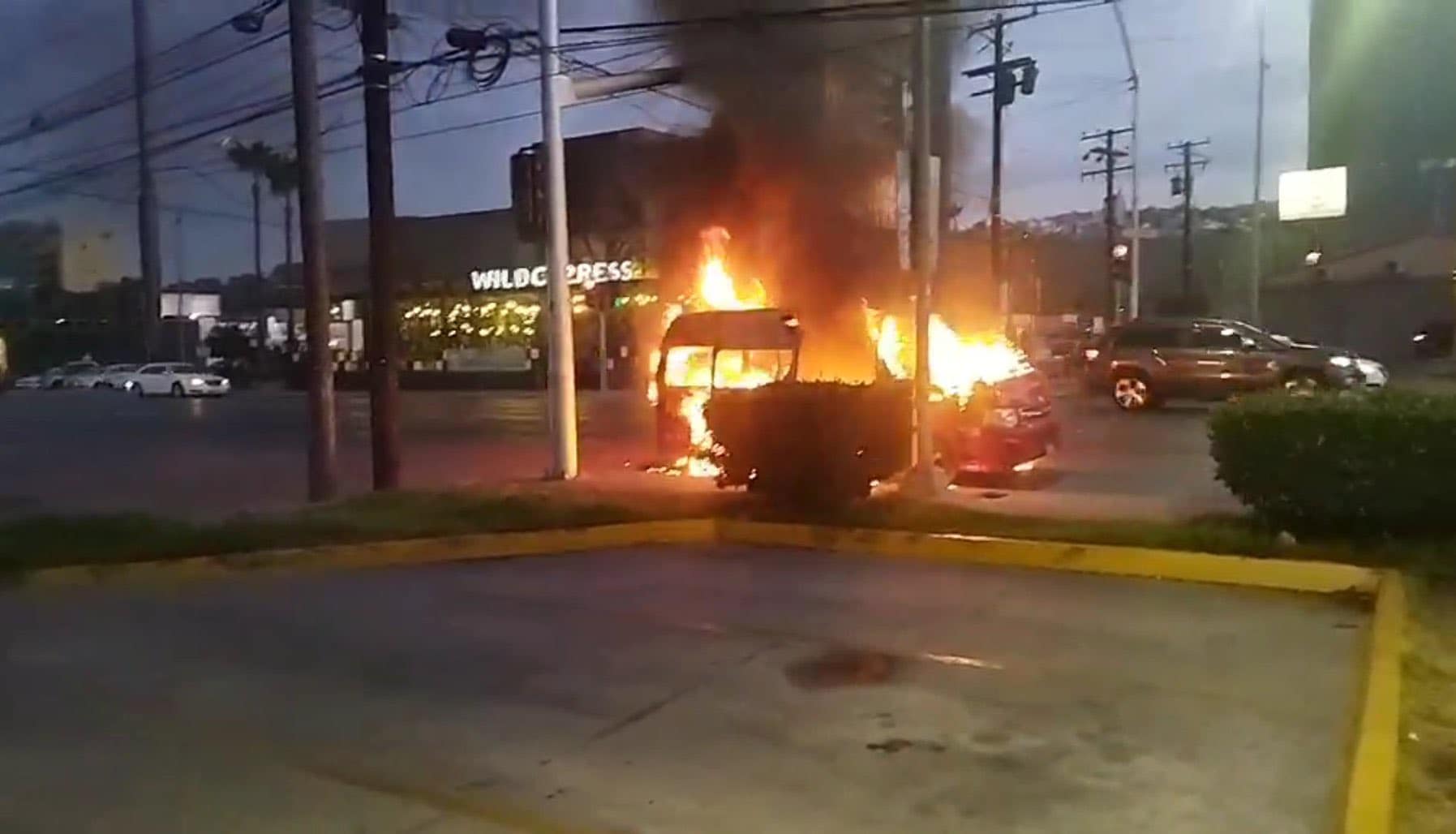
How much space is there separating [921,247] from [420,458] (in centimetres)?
922

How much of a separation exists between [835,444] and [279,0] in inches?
330

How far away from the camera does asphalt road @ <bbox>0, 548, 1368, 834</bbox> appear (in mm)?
4781

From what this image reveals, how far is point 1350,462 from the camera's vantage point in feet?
28.6

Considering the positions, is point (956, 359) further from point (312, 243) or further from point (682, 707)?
point (682, 707)

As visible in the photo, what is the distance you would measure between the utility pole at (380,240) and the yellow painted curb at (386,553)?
3.54m

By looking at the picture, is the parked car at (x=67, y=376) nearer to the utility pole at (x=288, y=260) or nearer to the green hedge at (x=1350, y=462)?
the utility pole at (x=288, y=260)

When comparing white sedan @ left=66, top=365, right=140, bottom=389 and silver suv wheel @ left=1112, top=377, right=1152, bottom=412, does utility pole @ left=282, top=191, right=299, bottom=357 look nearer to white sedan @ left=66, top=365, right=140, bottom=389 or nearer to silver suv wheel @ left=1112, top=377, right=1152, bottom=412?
white sedan @ left=66, top=365, right=140, bottom=389

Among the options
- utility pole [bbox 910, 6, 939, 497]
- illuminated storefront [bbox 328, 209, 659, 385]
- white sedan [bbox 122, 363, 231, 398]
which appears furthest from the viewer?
white sedan [bbox 122, 363, 231, 398]

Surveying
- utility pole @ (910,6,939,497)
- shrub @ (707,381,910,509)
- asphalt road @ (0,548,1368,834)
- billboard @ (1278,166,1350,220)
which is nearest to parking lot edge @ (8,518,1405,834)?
asphalt road @ (0,548,1368,834)

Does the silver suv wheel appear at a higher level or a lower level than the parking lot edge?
higher

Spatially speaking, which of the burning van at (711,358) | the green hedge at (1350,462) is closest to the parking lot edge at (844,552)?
the green hedge at (1350,462)

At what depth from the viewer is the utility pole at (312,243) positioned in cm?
1266

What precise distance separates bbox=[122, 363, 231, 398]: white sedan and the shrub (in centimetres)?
3784

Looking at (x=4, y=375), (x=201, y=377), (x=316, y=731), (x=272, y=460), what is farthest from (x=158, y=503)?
(x=4, y=375)
